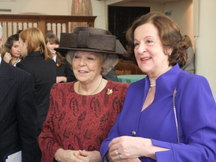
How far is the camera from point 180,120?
1.66 m

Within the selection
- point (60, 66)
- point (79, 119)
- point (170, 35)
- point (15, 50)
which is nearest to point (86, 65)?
point (79, 119)

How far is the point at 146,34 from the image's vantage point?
5.89ft

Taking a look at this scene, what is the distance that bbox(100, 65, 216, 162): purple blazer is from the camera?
1.60 metres

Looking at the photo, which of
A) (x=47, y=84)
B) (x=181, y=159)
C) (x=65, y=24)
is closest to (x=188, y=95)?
(x=181, y=159)

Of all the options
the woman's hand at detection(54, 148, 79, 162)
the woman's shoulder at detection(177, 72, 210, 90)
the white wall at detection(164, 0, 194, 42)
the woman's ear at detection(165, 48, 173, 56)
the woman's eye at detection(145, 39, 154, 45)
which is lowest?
the woman's hand at detection(54, 148, 79, 162)

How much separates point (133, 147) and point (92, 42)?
0.70 meters

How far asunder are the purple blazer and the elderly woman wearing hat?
30 centimetres

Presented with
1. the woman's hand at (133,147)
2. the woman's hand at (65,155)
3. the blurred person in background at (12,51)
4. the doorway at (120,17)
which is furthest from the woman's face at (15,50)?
the doorway at (120,17)

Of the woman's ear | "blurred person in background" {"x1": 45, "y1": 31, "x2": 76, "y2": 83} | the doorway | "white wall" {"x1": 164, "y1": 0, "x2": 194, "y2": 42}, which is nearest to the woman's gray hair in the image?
the woman's ear

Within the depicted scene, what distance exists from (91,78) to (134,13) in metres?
11.8

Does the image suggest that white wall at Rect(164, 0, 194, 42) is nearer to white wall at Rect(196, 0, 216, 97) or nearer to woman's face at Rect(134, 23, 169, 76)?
white wall at Rect(196, 0, 216, 97)

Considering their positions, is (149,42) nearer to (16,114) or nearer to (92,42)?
(92,42)

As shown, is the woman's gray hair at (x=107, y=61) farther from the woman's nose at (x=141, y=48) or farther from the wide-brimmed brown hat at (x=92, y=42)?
the woman's nose at (x=141, y=48)

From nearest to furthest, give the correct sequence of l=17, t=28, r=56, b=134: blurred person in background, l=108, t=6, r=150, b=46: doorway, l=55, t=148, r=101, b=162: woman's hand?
l=55, t=148, r=101, b=162: woman's hand < l=17, t=28, r=56, b=134: blurred person in background < l=108, t=6, r=150, b=46: doorway
